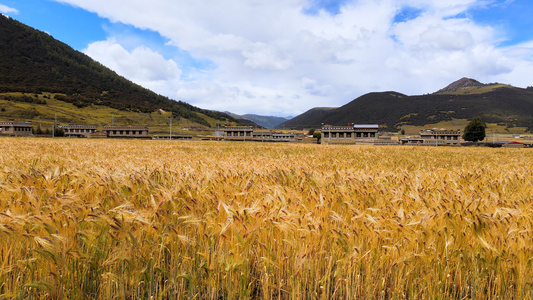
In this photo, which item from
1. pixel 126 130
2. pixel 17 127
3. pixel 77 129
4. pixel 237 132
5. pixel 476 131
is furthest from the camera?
pixel 77 129

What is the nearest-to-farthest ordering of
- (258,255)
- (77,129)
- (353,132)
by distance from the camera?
(258,255), (353,132), (77,129)

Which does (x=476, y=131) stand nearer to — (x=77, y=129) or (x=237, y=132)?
(x=237, y=132)

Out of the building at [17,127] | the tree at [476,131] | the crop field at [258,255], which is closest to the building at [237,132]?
the building at [17,127]

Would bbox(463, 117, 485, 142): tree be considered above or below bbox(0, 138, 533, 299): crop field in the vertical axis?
above

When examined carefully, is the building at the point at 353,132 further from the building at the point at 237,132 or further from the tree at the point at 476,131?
the tree at the point at 476,131

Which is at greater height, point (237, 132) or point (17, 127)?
point (17, 127)

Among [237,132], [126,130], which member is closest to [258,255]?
[237,132]

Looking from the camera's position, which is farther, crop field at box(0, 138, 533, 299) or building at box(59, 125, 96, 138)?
building at box(59, 125, 96, 138)

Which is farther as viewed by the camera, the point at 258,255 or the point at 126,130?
the point at 126,130

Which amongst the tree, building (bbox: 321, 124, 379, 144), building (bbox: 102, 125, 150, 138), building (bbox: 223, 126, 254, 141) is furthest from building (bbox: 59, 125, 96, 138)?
the tree

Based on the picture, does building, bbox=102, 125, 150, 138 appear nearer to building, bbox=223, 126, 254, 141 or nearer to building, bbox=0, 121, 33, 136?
building, bbox=0, 121, 33, 136

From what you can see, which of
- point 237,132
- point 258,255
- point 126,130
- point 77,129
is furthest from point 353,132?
point 77,129

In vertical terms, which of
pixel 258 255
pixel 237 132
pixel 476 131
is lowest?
pixel 258 255

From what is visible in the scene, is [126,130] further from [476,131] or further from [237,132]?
[476,131]
